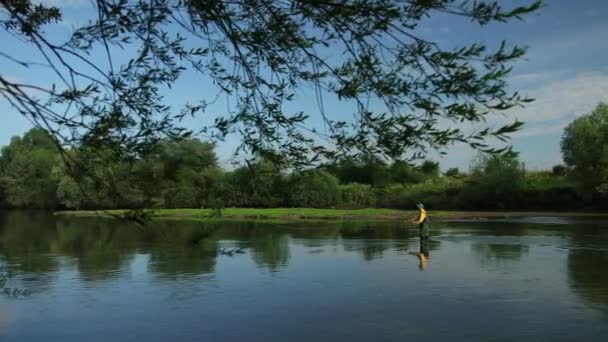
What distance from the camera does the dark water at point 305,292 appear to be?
11.1 metres

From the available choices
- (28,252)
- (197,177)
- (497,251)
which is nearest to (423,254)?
(497,251)

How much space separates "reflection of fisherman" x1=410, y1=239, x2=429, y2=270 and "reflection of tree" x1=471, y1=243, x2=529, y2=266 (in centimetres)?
161

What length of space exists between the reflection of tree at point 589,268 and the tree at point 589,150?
25.7 metres

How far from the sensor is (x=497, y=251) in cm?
2259

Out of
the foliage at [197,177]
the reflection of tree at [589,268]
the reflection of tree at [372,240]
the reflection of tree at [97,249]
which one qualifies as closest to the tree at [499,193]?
the reflection of tree at [372,240]

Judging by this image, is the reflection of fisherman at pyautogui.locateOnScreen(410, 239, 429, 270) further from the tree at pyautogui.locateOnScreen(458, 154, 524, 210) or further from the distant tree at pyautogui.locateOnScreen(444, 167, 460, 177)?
the tree at pyautogui.locateOnScreen(458, 154, 524, 210)

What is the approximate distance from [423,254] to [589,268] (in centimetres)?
544

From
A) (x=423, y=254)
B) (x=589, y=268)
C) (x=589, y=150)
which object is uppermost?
(x=589, y=150)

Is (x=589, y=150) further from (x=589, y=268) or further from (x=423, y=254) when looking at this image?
(x=589, y=268)

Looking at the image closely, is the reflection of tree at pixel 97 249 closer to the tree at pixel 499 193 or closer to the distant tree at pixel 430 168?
the distant tree at pixel 430 168

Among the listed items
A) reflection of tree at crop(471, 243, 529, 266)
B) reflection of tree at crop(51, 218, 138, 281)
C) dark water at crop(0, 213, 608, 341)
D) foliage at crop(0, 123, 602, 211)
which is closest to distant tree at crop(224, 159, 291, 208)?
foliage at crop(0, 123, 602, 211)

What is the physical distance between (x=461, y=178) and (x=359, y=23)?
1232mm

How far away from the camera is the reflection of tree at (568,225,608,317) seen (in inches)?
547

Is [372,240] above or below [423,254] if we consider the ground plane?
above
